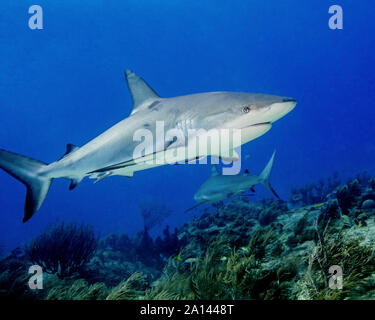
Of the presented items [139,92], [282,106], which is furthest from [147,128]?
[282,106]

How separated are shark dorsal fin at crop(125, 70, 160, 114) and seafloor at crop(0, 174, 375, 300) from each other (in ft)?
10.9

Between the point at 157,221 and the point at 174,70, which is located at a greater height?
the point at 174,70

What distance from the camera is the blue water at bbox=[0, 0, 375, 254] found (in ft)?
233

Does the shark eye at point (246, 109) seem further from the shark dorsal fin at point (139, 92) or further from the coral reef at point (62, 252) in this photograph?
the coral reef at point (62, 252)

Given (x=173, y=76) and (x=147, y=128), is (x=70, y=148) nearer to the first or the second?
(x=147, y=128)

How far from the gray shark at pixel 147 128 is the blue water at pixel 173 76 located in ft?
191

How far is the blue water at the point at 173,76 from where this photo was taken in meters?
71.0

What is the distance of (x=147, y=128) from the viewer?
3.42m

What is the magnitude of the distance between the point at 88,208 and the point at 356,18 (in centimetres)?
12477

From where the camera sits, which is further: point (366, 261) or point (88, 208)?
point (88, 208)

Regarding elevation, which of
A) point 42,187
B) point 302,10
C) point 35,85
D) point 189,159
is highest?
point 302,10
